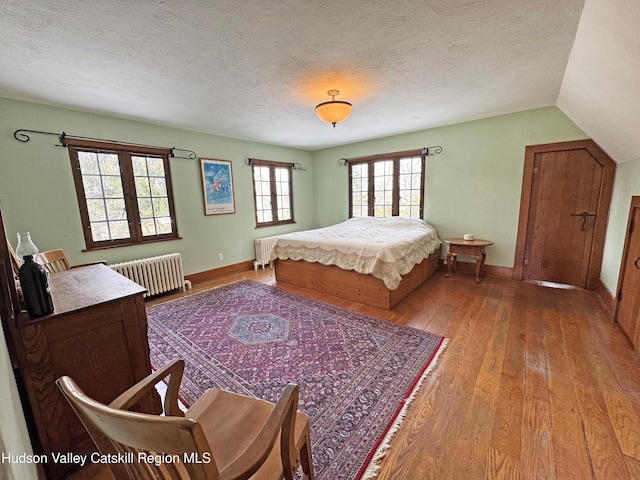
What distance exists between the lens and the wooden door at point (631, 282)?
2145 millimetres

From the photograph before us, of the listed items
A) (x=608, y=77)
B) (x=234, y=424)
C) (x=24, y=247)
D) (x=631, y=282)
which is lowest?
(x=234, y=424)

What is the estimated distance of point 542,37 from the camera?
186 centimetres

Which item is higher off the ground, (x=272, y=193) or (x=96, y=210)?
(x=272, y=193)

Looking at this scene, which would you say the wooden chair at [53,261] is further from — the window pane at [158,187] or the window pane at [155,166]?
the window pane at [155,166]

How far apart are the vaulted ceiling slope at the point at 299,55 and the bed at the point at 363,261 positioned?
1.69 meters

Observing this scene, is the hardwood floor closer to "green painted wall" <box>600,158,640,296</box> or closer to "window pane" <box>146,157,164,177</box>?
"green painted wall" <box>600,158,640,296</box>

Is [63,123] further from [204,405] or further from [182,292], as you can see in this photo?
[204,405]

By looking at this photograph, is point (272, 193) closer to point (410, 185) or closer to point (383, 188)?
point (383, 188)

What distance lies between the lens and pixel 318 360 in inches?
82.8

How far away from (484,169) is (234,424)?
440 centimetres

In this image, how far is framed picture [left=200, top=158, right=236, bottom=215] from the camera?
4.17 m

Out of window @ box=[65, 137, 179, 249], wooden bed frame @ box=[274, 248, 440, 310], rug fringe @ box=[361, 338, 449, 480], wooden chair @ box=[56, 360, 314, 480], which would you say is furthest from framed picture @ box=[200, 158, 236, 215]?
rug fringe @ box=[361, 338, 449, 480]

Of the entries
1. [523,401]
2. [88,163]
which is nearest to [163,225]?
[88,163]

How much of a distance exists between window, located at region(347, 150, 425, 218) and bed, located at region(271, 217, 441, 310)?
20.4 inches
